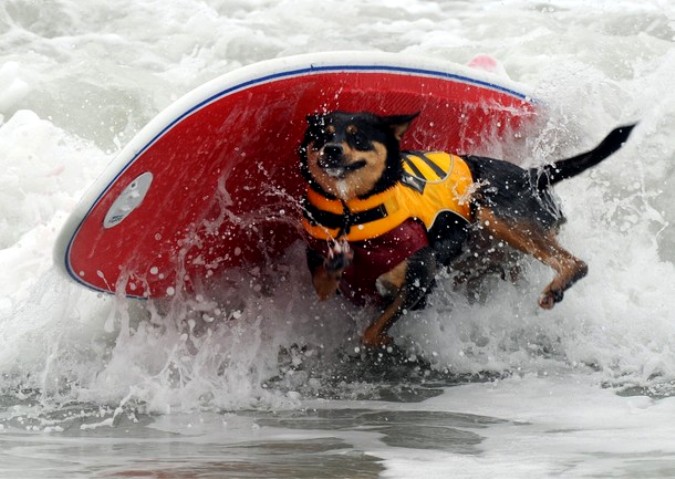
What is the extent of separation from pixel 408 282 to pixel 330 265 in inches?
10.7

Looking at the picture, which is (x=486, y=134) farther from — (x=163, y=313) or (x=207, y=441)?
(x=207, y=441)

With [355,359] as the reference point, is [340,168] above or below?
above

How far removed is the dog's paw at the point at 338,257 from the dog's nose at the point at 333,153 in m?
0.29

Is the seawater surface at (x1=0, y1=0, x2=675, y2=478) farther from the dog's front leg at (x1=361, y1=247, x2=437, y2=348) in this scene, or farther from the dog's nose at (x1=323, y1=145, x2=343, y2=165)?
the dog's nose at (x1=323, y1=145, x2=343, y2=165)

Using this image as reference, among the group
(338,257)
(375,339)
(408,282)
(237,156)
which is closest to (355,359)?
(375,339)

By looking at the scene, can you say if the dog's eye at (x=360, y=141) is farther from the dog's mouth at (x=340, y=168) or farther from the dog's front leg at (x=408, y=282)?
the dog's front leg at (x=408, y=282)

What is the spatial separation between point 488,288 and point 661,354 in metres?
0.74

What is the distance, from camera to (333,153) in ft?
12.1

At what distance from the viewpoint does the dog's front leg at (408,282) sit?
152 inches

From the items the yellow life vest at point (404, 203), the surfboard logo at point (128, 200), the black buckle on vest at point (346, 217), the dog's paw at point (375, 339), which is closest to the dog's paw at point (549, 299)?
the yellow life vest at point (404, 203)

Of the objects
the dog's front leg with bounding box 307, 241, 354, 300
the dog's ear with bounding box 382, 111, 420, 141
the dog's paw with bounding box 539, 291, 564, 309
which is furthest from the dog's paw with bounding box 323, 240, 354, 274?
the dog's paw with bounding box 539, 291, 564, 309

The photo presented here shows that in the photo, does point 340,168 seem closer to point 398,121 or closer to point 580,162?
point 398,121

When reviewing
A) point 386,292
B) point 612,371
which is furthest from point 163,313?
point 612,371

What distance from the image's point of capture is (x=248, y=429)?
10.8ft
